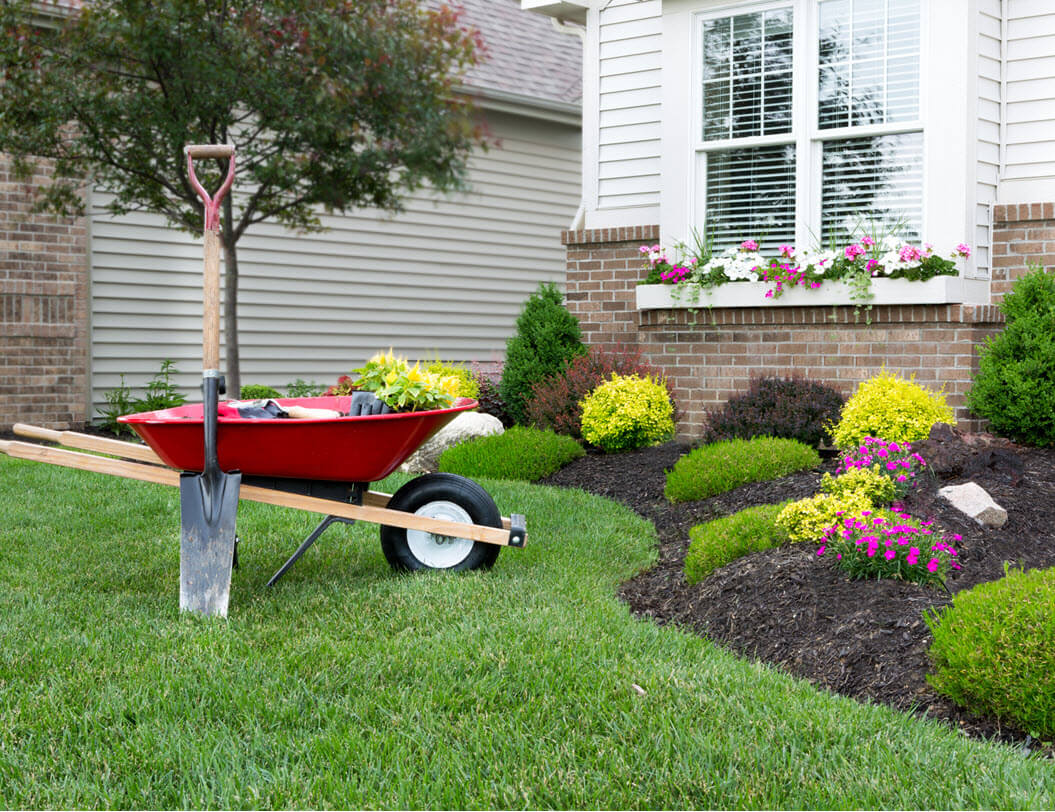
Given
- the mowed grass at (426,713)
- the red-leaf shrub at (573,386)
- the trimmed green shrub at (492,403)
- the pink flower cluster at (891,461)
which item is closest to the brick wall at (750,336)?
the red-leaf shrub at (573,386)

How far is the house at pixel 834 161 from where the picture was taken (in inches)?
294

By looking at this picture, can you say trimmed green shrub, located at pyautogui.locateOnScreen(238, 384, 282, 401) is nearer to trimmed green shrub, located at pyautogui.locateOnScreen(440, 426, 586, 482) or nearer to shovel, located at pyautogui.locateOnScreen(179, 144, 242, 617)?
trimmed green shrub, located at pyautogui.locateOnScreen(440, 426, 586, 482)

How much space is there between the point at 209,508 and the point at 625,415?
162 inches

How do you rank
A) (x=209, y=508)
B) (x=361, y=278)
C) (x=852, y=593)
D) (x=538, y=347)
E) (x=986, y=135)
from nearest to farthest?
(x=852, y=593) → (x=209, y=508) → (x=986, y=135) → (x=538, y=347) → (x=361, y=278)

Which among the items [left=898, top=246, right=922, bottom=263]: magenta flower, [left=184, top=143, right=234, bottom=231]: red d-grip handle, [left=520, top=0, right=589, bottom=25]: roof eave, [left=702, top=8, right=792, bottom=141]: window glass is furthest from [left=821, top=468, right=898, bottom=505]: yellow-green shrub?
[left=520, top=0, right=589, bottom=25]: roof eave

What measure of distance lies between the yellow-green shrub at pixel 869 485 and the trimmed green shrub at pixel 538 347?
4.23m

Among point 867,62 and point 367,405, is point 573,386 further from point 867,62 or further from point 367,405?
point 367,405

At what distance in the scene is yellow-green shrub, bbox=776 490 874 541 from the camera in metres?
4.38

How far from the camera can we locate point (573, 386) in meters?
8.31

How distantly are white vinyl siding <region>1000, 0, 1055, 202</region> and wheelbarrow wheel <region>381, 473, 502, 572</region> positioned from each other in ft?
17.1

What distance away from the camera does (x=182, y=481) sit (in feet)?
13.3

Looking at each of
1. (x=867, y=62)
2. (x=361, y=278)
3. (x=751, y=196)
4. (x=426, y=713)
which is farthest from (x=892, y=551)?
(x=361, y=278)

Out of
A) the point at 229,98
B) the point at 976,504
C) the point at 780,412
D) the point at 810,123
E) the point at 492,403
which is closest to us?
the point at 976,504

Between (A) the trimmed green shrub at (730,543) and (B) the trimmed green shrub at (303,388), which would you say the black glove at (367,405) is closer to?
(A) the trimmed green shrub at (730,543)
